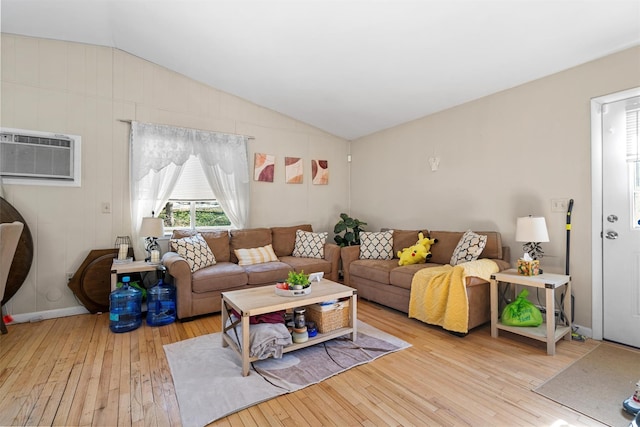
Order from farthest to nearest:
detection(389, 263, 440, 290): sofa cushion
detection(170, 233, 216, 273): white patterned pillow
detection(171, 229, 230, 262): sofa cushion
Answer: detection(171, 229, 230, 262): sofa cushion, detection(170, 233, 216, 273): white patterned pillow, detection(389, 263, 440, 290): sofa cushion

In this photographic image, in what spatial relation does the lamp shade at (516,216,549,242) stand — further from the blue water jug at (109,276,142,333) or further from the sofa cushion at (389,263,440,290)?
the blue water jug at (109,276,142,333)

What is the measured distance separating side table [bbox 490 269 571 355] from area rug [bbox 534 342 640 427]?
219mm

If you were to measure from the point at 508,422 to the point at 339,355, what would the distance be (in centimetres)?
112

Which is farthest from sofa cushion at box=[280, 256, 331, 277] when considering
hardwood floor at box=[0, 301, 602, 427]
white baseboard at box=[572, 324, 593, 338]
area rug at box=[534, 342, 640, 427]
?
white baseboard at box=[572, 324, 593, 338]

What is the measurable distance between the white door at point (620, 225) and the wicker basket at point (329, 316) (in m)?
2.28

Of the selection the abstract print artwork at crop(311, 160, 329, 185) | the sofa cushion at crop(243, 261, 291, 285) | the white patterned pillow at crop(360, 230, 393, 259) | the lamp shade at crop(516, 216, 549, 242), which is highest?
the abstract print artwork at crop(311, 160, 329, 185)

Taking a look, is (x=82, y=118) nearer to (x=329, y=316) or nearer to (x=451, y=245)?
(x=329, y=316)

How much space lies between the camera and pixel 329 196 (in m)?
5.18

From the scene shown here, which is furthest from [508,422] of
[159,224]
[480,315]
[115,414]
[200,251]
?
[159,224]

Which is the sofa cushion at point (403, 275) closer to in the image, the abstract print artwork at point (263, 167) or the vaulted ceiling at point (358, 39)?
the vaulted ceiling at point (358, 39)

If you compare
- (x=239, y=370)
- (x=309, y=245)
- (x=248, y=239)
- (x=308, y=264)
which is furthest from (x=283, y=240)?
(x=239, y=370)

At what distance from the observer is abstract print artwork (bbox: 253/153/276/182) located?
14.5 feet

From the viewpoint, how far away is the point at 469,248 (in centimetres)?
299

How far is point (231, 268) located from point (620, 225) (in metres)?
3.70
